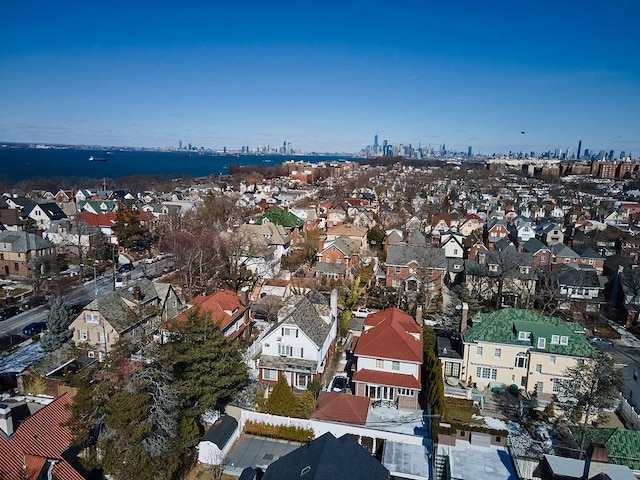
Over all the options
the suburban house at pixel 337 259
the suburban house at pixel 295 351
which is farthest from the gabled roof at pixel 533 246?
the suburban house at pixel 295 351

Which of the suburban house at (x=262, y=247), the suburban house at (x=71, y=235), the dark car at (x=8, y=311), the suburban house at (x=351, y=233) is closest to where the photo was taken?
the dark car at (x=8, y=311)

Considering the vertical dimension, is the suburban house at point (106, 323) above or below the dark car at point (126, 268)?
above

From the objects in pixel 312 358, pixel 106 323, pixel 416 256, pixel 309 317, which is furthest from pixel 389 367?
pixel 416 256

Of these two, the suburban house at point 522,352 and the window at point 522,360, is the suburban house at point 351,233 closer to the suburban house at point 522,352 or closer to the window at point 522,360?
the suburban house at point 522,352

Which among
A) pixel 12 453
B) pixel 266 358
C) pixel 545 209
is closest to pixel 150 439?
pixel 12 453

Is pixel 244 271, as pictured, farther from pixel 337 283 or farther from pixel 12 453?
pixel 12 453

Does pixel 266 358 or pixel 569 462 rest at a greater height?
pixel 569 462
